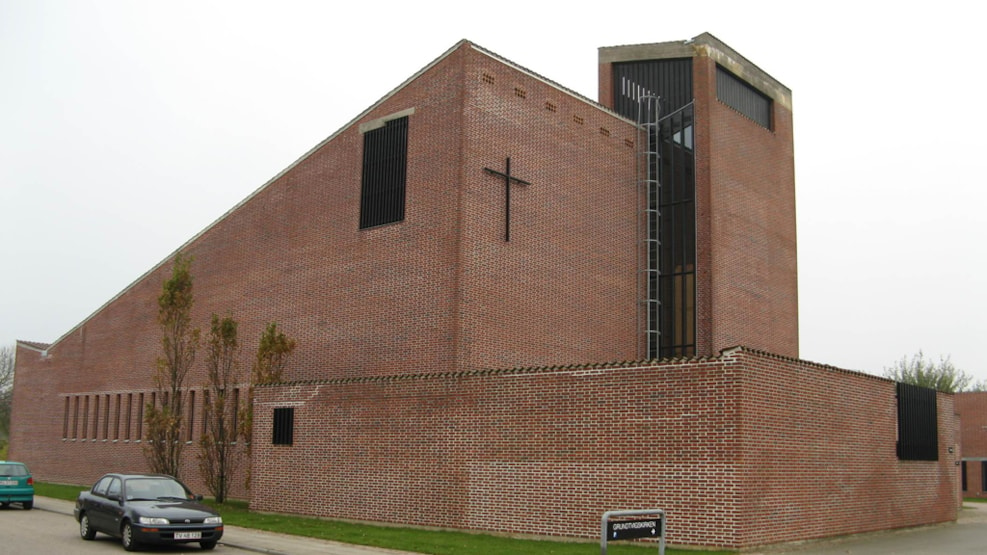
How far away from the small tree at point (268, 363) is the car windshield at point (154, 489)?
9926 millimetres

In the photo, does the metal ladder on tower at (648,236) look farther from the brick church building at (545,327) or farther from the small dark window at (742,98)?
the small dark window at (742,98)

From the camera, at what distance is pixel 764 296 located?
1307 inches

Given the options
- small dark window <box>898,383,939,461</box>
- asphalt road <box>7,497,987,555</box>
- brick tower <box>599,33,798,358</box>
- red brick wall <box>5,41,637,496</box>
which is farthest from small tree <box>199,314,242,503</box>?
small dark window <box>898,383,939,461</box>

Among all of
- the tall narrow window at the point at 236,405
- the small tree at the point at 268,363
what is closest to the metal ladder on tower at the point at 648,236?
the small tree at the point at 268,363

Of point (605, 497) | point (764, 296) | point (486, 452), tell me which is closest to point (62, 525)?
point (486, 452)

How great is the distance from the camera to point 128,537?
16641 millimetres

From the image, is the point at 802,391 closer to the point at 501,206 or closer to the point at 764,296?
the point at 501,206

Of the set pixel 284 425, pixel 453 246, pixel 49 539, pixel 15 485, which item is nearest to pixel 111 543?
pixel 49 539

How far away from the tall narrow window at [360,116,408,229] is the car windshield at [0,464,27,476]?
11.7 metres

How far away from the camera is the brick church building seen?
18266 millimetres

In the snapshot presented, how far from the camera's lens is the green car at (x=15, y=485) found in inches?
1001

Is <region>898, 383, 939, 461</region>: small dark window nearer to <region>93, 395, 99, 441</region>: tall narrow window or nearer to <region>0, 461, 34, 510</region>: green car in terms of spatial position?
<region>0, 461, 34, 510</region>: green car

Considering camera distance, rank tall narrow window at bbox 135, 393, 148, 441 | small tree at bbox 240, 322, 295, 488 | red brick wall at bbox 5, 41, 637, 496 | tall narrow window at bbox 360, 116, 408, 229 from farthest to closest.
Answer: tall narrow window at bbox 135, 393, 148, 441 < small tree at bbox 240, 322, 295, 488 < tall narrow window at bbox 360, 116, 408, 229 < red brick wall at bbox 5, 41, 637, 496

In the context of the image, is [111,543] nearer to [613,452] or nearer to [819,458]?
[613,452]
